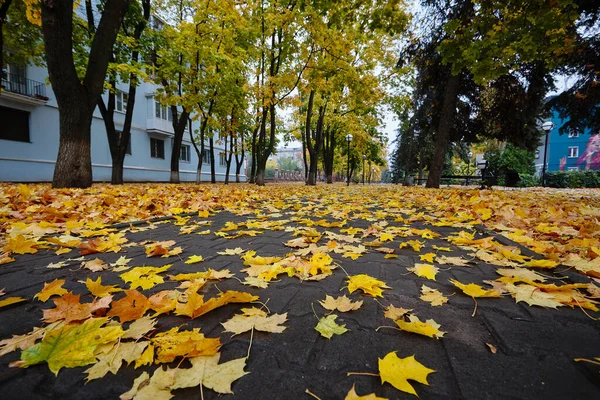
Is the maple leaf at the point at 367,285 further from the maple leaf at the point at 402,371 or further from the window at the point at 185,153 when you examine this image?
the window at the point at 185,153

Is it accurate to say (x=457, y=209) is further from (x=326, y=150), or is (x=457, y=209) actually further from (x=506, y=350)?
(x=326, y=150)

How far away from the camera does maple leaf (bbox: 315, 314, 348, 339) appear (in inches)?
48.5

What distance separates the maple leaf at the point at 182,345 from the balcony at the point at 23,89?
59.2 feet

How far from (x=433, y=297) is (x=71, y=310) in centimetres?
190

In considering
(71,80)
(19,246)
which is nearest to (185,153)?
(71,80)

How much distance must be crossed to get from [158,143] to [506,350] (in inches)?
1006

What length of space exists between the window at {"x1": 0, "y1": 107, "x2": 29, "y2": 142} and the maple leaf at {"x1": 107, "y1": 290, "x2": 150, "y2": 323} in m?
18.4

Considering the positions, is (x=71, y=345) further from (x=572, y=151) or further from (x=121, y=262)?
(x=572, y=151)

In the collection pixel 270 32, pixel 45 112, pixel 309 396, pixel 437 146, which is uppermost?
pixel 270 32

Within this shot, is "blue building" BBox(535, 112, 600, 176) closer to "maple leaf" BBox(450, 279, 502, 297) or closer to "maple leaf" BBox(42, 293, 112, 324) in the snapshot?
"maple leaf" BBox(450, 279, 502, 297)

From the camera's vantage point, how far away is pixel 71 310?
1.29 meters

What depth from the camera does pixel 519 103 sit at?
36.5 ft

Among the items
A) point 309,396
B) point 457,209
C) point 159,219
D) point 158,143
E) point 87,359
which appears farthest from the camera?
point 158,143

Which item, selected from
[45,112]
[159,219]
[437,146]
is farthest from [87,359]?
[45,112]
